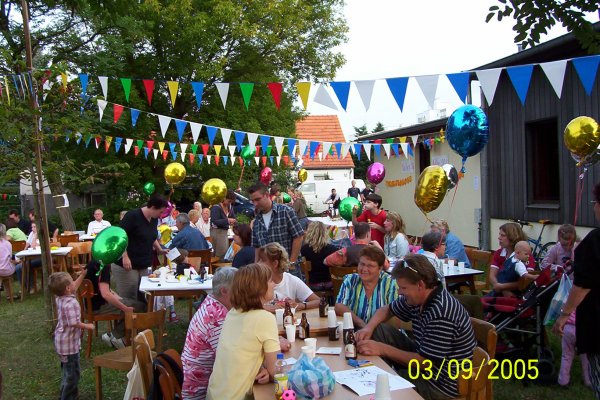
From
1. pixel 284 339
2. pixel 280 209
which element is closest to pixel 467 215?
pixel 280 209

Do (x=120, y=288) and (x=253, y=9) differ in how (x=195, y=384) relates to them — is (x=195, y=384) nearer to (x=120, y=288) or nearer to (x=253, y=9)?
(x=120, y=288)

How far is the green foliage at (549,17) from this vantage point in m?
5.04

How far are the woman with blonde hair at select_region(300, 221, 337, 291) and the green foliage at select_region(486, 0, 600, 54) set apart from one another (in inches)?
124

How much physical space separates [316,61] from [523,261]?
48.1 feet

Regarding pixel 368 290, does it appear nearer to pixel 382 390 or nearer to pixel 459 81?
pixel 382 390

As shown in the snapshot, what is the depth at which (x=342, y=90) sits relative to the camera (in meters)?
6.28

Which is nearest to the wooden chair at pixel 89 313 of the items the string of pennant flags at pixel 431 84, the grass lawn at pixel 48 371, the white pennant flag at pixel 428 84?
the grass lawn at pixel 48 371

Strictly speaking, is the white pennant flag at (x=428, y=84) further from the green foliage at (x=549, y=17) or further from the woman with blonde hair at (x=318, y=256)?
the woman with blonde hair at (x=318, y=256)

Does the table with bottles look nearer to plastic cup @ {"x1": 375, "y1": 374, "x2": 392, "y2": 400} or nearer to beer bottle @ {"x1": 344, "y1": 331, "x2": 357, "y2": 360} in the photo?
beer bottle @ {"x1": 344, "y1": 331, "x2": 357, "y2": 360}

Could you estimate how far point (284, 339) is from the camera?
3.45 m

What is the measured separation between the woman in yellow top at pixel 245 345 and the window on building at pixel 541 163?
30.2ft

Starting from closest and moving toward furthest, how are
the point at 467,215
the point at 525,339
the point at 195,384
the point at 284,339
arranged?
the point at 195,384 < the point at 284,339 < the point at 525,339 < the point at 467,215

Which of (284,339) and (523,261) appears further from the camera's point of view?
(523,261)

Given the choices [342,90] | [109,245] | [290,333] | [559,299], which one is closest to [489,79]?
[342,90]
